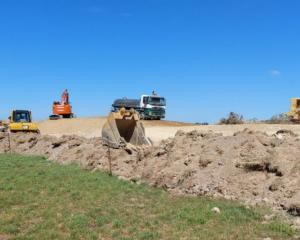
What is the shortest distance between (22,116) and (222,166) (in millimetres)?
24642

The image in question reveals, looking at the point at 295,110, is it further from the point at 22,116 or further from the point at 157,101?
the point at 22,116

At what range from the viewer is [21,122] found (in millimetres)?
33625

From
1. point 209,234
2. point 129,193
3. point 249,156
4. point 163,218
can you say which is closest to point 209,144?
point 249,156

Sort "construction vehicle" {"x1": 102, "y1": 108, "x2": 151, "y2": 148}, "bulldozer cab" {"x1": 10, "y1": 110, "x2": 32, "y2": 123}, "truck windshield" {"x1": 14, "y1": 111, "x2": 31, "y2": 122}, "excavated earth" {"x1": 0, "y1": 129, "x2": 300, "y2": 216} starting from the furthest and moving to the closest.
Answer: "truck windshield" {"x1": 14, "y1": 111, "x2": 31, "y2": 122}
"bulldozer cab" {"x1": 10, "y1": 110, "x2": 32, "y2": 123}
"construction vehicle" {"x1": 102, "y1": 108, "x2": 151, "y2": 148}
"excavated earth" {"x1": 0, "y1": 129, "x2": 300, "y2": 216}

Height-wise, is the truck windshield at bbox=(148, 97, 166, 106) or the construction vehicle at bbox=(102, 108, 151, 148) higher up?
the truck windshield at bbox=(148, 97, 166, 106)

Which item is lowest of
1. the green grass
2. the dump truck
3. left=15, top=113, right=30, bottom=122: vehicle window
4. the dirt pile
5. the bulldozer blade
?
the green grass

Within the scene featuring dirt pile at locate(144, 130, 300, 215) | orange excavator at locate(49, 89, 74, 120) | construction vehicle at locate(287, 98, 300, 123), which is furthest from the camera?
orange excavator at locate(49, 89, 74, 120)

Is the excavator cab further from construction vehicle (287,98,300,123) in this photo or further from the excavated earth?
the excavated earth

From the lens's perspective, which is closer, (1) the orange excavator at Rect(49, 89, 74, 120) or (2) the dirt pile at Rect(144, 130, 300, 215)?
(2) the dirt pile at Rect(144, 130, 300, 215)

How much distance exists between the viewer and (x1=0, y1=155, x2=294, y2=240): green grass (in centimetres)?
860

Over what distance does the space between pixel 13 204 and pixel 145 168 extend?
14.9 ft

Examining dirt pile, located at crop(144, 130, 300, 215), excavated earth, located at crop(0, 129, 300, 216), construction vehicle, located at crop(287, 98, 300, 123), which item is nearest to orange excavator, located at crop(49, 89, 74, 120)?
construction vehicle, located at crop(287, 98, 300, 123)

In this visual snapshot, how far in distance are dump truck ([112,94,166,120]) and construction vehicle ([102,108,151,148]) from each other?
23.7 metres

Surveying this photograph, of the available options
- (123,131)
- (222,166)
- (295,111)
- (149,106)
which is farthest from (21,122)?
(222,166)
